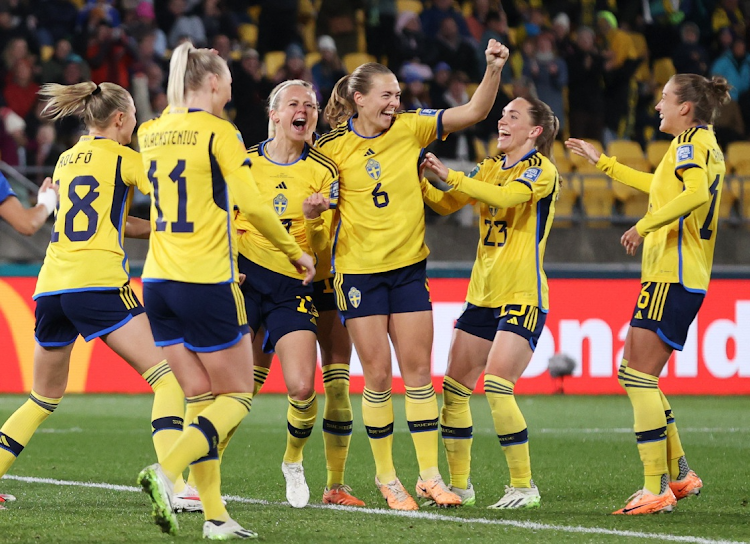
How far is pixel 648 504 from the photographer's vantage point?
226 inches

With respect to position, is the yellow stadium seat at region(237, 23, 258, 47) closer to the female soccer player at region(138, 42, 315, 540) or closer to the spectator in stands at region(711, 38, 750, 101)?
the spectator in stands at region(711, 38, 750, 101)

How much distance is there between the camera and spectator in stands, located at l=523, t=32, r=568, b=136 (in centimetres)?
1625

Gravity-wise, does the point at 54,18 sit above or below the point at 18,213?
above

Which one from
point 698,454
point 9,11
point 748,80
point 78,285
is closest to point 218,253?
point 78,285

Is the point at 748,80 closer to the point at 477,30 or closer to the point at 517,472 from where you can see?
the point at 477,30

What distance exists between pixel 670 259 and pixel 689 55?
12019 mm

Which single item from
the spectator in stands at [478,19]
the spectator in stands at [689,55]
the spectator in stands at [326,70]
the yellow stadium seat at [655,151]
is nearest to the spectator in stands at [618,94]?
the spectator in stands at [689,55]

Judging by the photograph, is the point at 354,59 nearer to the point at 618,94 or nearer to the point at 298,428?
the point at 618,94

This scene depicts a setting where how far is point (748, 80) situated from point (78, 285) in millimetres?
14068

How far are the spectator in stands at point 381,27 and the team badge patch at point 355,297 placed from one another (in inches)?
417

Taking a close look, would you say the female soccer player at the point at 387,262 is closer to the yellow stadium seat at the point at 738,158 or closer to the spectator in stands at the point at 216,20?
the spectator in stands at the point at 216,20

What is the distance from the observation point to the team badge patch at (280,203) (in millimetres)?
6051

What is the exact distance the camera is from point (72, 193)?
571cm

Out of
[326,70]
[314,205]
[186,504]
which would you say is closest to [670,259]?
[314,205]
